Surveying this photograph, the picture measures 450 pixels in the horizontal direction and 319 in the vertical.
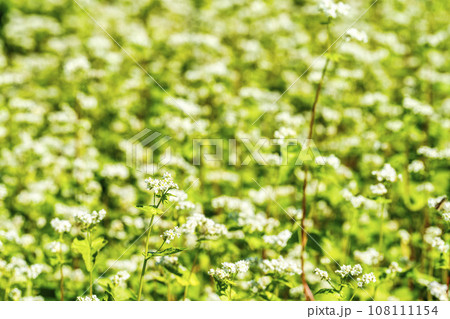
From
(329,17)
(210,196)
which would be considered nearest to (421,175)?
(329,17)

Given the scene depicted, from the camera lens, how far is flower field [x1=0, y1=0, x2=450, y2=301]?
3170 millimetres

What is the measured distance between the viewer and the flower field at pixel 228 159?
3170 millimetres

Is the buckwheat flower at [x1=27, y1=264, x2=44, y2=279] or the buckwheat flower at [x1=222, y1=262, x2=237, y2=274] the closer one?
the buckwheat flower at [x1=222, y1=262, x2=237, y2=274]

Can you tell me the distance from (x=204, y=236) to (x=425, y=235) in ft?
7.55

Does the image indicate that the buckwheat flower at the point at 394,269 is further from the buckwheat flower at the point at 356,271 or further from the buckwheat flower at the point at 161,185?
the buckwheat flower at the point at 161,185

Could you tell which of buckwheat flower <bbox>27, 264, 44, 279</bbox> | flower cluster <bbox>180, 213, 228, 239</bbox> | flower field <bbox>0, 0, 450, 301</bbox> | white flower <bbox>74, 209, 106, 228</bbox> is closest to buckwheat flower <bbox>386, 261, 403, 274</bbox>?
flower field <bbox>0, 0, 450, 301</bbox>

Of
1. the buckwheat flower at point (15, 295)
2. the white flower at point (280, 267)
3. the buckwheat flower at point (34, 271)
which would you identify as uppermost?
the white flower at point (280, 267)

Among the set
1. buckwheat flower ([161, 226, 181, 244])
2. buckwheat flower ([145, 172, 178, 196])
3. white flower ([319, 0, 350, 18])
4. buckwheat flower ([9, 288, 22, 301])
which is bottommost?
buckwheat flower ([9, 288, 22, 301])

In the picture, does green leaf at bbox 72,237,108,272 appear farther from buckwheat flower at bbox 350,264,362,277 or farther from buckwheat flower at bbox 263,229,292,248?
buckwheat flower at bbox 350,264,362,277

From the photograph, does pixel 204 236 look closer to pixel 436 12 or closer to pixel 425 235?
pixel 425 235

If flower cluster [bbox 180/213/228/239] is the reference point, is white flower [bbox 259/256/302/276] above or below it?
below

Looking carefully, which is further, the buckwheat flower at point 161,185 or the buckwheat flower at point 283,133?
the buckwheat flower at point 283,133

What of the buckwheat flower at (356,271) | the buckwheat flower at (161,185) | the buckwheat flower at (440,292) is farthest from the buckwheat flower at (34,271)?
the buckwheat flower at (440,292)

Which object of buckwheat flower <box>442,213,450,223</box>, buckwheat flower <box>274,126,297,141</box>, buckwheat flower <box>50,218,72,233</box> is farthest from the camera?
buckwheat flower <box>274,126,297,141</box>
